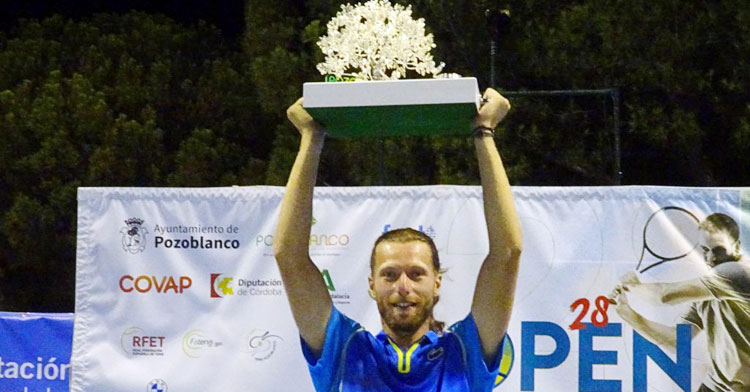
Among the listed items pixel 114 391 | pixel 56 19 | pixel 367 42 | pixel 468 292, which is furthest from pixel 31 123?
pixel 367 42

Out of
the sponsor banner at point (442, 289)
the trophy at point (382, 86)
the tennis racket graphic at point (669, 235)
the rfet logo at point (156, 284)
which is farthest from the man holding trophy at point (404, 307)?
the rfet logo at point (156, 284)

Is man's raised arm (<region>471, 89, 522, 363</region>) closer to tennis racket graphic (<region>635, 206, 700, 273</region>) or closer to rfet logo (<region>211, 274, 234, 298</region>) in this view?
tennis racket graphic (<region>635, 206, 700, 273</region>)

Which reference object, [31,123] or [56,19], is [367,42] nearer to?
[31,123]

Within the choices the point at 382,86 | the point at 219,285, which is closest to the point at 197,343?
the point at 219,285

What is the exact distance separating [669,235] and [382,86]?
2.60 meters

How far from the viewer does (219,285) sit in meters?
6.23

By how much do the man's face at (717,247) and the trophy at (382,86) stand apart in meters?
1.88

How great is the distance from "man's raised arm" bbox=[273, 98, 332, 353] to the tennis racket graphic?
2382 millimetres

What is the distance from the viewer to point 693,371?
5.72 m

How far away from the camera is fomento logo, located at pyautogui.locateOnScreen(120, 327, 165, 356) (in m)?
6.30

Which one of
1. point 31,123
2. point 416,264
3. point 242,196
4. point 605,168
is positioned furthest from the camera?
point 31,123

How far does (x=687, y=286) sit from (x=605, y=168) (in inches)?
287

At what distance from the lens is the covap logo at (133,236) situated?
6348 mm

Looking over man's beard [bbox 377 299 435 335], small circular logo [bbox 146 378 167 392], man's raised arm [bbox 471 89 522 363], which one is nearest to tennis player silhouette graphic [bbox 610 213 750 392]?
man's raised arm [bbox 471 89 522 363]
